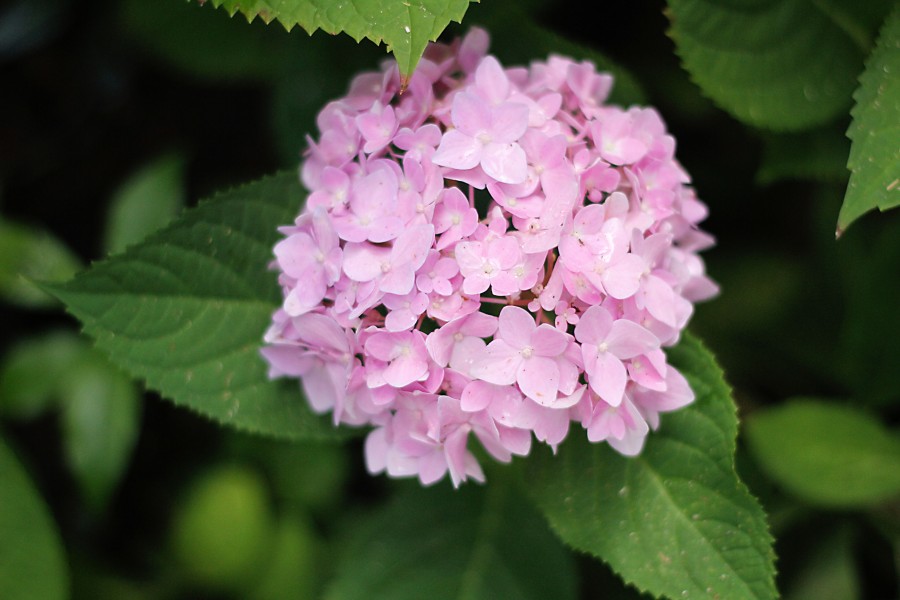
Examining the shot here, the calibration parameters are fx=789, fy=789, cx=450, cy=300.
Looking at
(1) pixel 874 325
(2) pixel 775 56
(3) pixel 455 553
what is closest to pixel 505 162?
(2) pixel 775 56

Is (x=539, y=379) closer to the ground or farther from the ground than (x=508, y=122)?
closer to the ground

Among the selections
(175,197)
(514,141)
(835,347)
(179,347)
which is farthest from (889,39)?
(175,197)

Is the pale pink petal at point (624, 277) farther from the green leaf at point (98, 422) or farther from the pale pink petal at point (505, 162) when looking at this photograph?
the green leaf at point (98, 422)

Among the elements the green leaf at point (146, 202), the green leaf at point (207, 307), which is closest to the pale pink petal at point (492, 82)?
the green leaf at point (207, 307)

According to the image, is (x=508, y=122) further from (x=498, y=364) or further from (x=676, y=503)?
(x=676, y=503)

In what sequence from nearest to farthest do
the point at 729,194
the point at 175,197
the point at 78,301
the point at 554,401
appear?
the point at 554,401, the point at 78,301, the point at 175,197, the point at 729,194

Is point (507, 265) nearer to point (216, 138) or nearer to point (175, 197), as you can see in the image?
point (175, 197)
